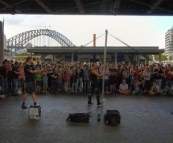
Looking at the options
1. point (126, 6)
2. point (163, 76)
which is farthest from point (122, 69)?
point (126, 6)

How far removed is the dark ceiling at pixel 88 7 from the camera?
1582 cm

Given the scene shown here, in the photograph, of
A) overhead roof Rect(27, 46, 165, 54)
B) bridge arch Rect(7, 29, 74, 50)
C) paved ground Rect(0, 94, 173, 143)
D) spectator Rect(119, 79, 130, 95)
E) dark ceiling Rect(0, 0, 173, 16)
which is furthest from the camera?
bridge arch Rect(7, 29, 74, 50)

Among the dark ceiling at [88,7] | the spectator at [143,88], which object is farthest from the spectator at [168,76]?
the dark ceiling at [88,7]

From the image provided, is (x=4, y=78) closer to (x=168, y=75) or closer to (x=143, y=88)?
(x=143, y=88)

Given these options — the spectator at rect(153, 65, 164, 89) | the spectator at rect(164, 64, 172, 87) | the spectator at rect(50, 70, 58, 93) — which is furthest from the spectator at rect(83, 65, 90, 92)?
the spectator at rect(164, 64, 172, 87)

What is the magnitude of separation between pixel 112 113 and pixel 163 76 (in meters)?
10.1

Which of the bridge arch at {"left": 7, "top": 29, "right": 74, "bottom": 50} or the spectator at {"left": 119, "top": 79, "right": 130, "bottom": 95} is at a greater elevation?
the bridge arch at {"left": 7, "top": 29, "right": 74, "bottom": 50}

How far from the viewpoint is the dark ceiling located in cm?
1582

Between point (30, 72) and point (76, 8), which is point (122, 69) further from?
point (30, 72)

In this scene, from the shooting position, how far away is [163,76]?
1762 centimetres

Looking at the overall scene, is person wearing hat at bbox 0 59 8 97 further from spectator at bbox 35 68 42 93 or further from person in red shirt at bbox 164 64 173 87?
person in red shirt at bbox 164 64 173 87

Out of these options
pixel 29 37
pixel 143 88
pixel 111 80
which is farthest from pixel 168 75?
pixel 29 37

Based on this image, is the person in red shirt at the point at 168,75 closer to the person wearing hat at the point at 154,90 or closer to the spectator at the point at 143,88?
the person wearing hat at the point at 154,90

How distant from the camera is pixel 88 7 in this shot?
1716 cm
